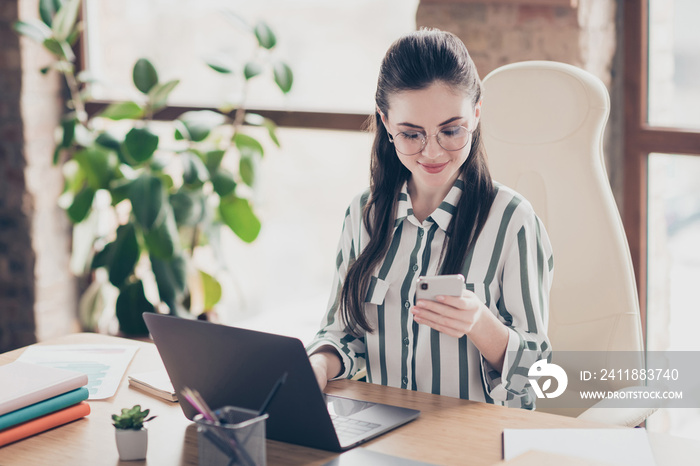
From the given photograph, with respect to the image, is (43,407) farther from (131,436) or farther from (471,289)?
(471,289)

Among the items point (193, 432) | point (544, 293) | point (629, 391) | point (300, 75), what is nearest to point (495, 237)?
point (544, 293)

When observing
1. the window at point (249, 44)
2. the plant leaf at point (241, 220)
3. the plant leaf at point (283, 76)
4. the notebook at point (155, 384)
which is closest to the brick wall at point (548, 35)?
the window at point (249, 44)

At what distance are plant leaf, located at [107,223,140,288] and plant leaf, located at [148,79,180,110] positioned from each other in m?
0.49

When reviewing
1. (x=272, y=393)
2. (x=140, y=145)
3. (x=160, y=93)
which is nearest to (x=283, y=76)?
(x=160, y=93)

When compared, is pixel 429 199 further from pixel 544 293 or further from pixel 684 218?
pixel 684 218

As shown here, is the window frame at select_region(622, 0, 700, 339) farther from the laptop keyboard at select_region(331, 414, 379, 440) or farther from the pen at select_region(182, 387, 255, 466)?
the pen at select_region(182, 387, 255, 466)

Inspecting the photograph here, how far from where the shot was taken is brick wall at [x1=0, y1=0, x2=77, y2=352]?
3.45 metres

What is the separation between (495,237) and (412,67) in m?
0.34

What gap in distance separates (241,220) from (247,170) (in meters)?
0.20

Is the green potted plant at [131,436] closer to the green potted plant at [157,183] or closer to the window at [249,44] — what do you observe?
the green potted plant at [157,183]

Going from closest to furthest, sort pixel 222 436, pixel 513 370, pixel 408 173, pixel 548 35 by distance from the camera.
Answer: pixel 222 436 < pixel 513 370 < pixel 408 173 < pixel 548 35

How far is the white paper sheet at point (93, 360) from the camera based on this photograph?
54.6 inches

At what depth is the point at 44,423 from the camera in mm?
1190

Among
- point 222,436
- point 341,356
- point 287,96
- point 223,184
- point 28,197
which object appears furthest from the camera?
point 28,197
